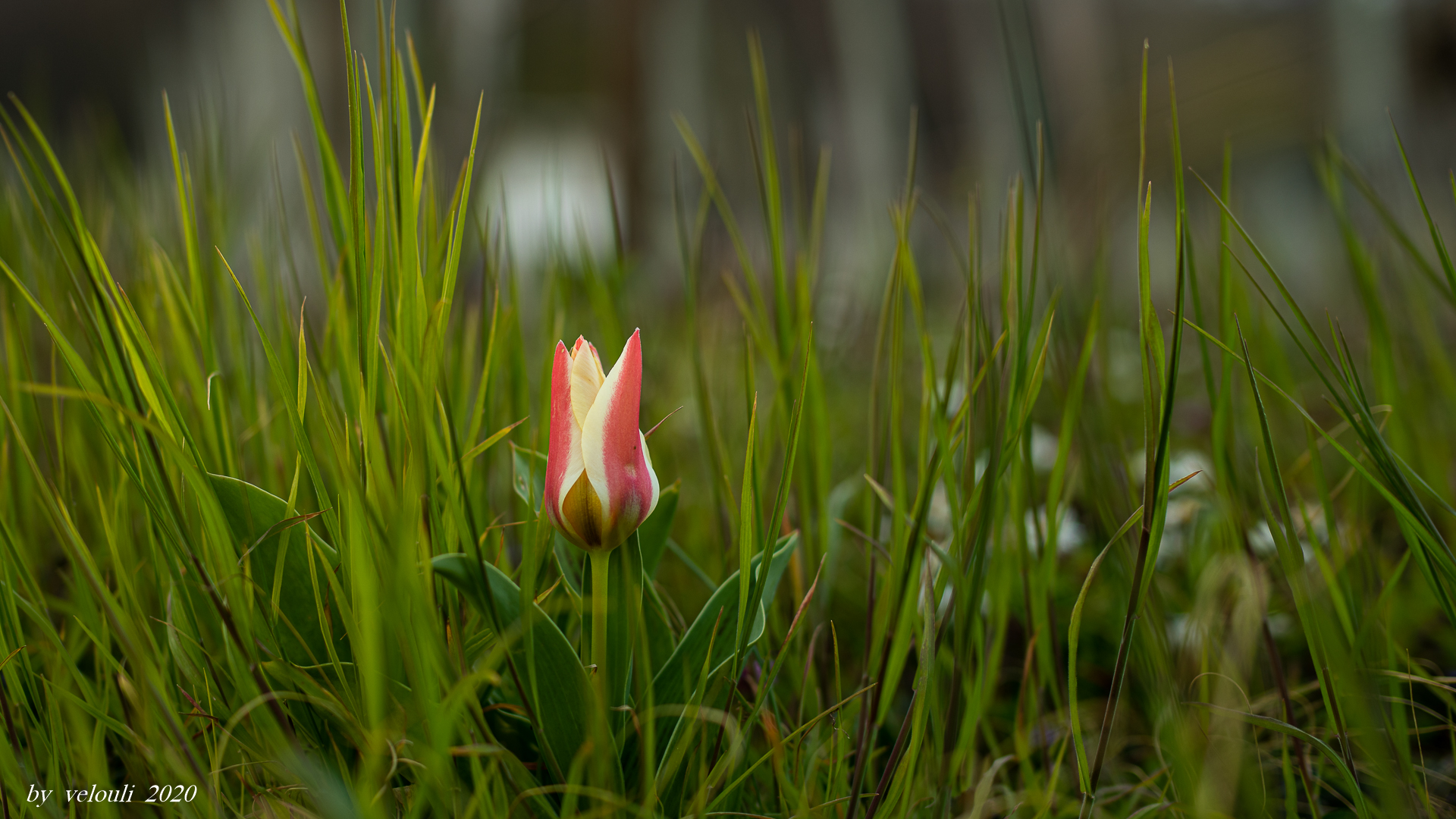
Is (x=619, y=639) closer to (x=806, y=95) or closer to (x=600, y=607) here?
(x=600, y=607)

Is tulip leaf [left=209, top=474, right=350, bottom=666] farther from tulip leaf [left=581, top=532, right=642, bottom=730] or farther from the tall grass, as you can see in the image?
tulip leaf [left=581, top=532, right=642, bottom=730]

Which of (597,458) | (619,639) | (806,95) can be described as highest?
(806,95)

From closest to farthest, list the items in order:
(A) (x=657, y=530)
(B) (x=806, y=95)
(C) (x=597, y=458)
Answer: (C) (x=597, y=458) → (A) (x=657, y=530) → (B) (x=806, y=95)

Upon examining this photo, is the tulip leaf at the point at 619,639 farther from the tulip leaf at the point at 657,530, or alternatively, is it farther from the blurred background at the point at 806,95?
the blurred background at the point at 806,95

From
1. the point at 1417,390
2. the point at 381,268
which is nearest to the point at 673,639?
the point at 381,268

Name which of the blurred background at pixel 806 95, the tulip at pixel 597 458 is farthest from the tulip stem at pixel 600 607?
the blurred background at pixel 806 95

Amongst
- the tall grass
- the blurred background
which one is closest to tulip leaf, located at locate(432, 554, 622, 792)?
the tall grass

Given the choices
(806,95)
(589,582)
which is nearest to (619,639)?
(589,582)

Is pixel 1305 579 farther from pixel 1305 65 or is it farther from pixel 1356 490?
pixel 1305 65
